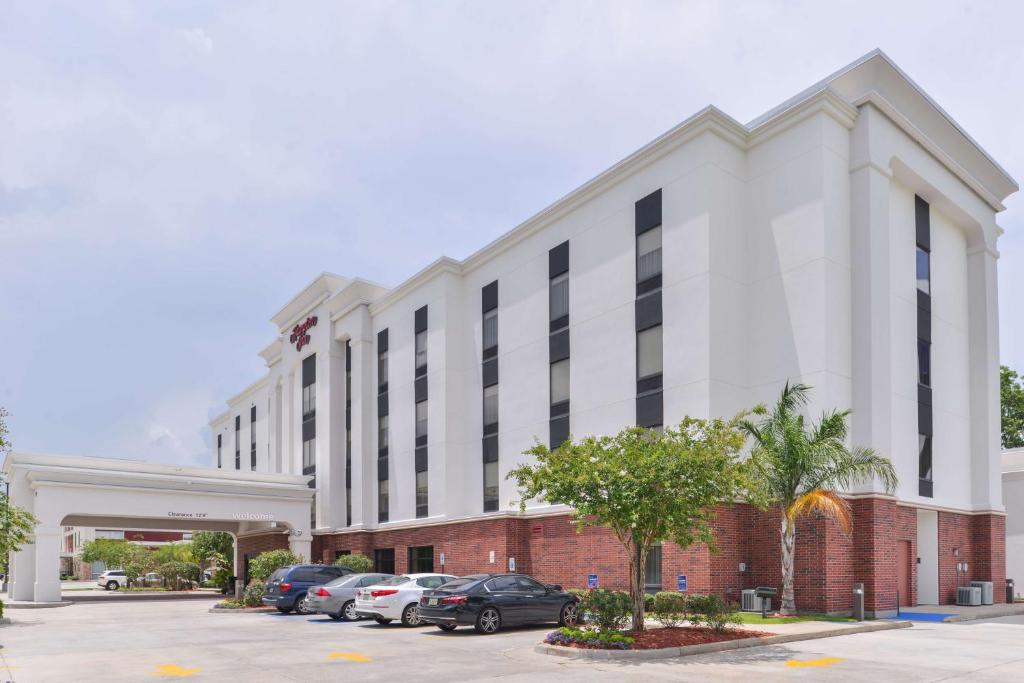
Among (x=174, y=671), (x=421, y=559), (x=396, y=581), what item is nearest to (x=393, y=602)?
(x=396, y=581)

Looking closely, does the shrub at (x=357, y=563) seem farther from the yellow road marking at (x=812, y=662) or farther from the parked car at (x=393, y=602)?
the yellow road marking at (x=812, y=662)

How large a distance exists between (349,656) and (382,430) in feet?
92.7

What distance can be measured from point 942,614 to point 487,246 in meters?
22.4

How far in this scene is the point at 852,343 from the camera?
27.5 meters

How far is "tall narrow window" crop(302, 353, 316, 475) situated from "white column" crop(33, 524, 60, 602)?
1491 centimetres

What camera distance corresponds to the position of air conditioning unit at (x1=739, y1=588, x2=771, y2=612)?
25375mm

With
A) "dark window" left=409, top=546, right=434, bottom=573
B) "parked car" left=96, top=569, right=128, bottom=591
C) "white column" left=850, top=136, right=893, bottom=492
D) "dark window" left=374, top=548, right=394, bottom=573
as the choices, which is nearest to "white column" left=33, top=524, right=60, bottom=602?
"dark window" left=374, top=548, right=394, bottom=573

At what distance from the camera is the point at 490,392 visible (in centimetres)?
3894

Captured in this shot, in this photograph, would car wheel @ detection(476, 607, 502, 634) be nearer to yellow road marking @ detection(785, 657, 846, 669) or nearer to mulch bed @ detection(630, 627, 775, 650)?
mulch bed @ detection(630, 627, 775, 650)

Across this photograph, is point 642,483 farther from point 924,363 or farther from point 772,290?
point 924,363

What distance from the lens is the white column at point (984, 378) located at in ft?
110

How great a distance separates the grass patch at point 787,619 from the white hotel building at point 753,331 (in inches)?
21.3

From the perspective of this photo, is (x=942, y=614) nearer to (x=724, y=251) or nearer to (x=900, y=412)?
(x=900, y=412)

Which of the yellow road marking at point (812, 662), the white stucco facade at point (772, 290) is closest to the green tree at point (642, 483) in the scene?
the yellow road marking at point (812, 662)
